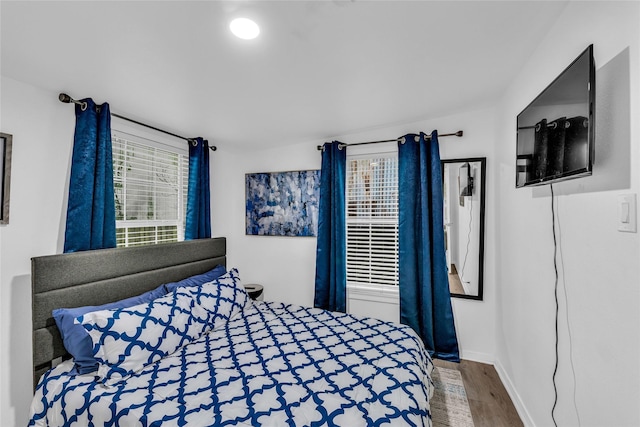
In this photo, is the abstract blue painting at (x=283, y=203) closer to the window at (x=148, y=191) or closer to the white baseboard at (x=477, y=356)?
the window at (x=148, y=191)

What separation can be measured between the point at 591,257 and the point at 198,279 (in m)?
2.73

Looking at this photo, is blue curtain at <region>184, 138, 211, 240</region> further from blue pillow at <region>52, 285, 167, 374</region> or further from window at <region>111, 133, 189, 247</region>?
blue pillow at <region>52, 285, 167, 374</region>

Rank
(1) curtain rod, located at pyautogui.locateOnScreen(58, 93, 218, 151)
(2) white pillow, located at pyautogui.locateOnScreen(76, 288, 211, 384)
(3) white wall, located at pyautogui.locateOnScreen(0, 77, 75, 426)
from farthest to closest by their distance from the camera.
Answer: (1) curtain rod, located at pyautogui.locateOnScreen(58, 93, 218, 151) → (3) white wall, located at pyautogui.locateOnScreen(0, 77, 75, 426) → (2) white pillow, located at pyautogui.locateOnScreen(76, 288, 211, 384)

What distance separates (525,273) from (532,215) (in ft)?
1.41

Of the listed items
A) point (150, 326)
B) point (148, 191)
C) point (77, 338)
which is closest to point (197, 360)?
point (150, 326)

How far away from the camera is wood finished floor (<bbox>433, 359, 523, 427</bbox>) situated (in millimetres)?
2059

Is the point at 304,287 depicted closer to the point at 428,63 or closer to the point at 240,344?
the point at 240,344

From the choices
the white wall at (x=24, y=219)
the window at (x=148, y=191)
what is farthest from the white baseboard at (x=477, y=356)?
the white wall at (x=24, y=219)

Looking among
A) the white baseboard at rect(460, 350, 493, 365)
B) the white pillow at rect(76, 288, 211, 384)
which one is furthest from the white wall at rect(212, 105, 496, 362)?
the white pillow at rect(76, 288, 211, 384)

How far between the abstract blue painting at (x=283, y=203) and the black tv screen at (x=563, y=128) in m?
2.11

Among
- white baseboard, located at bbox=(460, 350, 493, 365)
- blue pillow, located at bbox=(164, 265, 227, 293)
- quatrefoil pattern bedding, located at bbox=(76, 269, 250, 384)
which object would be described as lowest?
white baseboard, located at bbox=(460, 350, 493, 365)

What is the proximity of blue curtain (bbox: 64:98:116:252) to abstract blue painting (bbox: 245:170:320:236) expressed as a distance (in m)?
1.63

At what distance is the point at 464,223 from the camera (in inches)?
115

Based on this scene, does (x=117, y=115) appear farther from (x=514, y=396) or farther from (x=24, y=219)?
(x=514, y=396)
